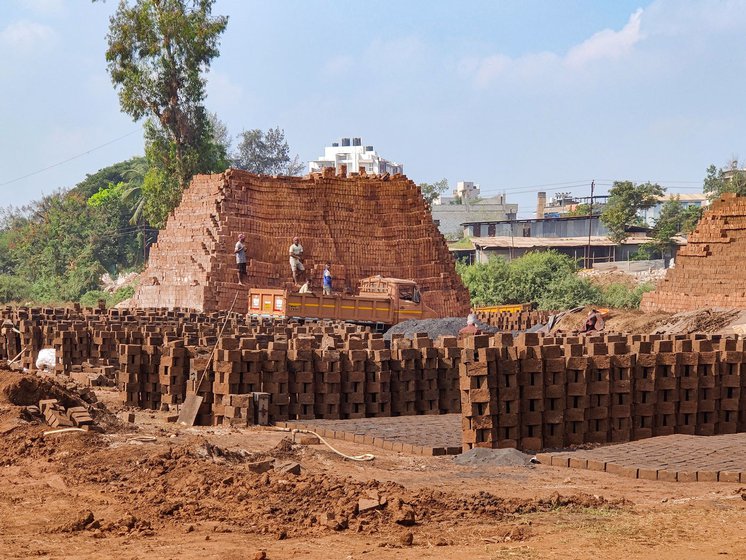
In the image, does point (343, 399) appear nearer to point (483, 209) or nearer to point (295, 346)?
point (295, 346)

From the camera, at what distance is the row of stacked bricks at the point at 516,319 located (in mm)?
32469

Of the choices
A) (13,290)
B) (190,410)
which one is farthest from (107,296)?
(190,410)

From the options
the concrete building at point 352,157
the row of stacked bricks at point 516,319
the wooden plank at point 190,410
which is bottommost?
the wooden plank at point 190,410

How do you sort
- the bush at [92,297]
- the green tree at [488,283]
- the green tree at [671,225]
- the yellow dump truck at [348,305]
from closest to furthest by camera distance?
the yellow dump truck at [348,305], the green tree at [488,283], the green tree at [671,225], the bush at [92,297]

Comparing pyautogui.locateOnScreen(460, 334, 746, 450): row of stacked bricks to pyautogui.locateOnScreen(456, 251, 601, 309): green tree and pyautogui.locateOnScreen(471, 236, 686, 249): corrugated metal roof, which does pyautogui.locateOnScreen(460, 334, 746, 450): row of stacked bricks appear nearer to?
pyautogui.locateOnScreen(456, 251, 601, 309): green tree

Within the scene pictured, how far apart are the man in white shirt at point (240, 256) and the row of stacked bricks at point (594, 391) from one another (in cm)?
2266

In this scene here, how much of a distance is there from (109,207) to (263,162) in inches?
999

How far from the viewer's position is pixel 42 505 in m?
7.79

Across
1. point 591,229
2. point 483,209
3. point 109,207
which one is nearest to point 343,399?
point 591,229

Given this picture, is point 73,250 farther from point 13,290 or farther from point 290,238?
point 290,238

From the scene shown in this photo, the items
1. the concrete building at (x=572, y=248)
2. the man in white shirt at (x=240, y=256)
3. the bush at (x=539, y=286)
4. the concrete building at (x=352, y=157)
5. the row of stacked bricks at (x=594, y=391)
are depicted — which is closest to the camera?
the row of stacked bricks at (x=594, y=391)

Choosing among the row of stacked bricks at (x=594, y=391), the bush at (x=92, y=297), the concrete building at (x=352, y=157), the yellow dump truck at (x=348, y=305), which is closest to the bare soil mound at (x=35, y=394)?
the row of stacked bricks at (x=594, y=391)

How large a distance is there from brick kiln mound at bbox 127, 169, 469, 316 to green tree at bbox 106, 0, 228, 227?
38.4 ft

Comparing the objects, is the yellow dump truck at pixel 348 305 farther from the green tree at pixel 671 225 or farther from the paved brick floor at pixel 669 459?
the green tree at pixel 671 225
